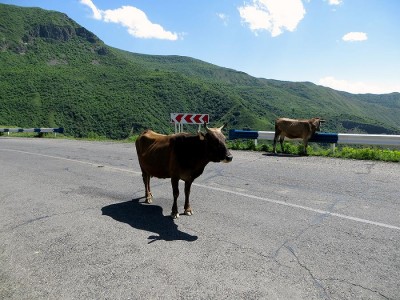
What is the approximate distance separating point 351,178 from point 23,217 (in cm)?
752

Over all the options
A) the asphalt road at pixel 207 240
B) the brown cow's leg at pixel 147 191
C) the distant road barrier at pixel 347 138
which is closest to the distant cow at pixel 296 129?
the distant road barrier at pixel 347 138

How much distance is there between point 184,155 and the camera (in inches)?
224

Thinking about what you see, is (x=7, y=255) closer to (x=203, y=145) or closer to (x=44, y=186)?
(x=203, y=145)

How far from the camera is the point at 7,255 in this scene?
4.47 meters

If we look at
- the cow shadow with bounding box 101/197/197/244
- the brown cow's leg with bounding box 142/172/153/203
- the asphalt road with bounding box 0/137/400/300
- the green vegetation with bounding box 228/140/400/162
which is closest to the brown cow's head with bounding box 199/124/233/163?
the asphalt road with bounding box 0/137/400/300

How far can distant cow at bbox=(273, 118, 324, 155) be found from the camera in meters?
13.8

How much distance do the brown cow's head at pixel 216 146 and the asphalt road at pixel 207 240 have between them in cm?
106

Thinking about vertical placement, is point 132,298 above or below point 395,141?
below

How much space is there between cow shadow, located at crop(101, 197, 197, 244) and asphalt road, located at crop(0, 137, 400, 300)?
2 centimetres

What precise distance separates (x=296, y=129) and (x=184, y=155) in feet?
30.8

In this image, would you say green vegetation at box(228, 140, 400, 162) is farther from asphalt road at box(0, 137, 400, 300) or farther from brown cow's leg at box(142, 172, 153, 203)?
brown cow's leg at box(142, 172, 153, 203)

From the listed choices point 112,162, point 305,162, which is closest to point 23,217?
point 112,162

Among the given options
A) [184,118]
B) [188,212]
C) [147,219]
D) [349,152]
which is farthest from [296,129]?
[147,219]

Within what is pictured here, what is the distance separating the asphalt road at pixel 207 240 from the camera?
358 centimetres
